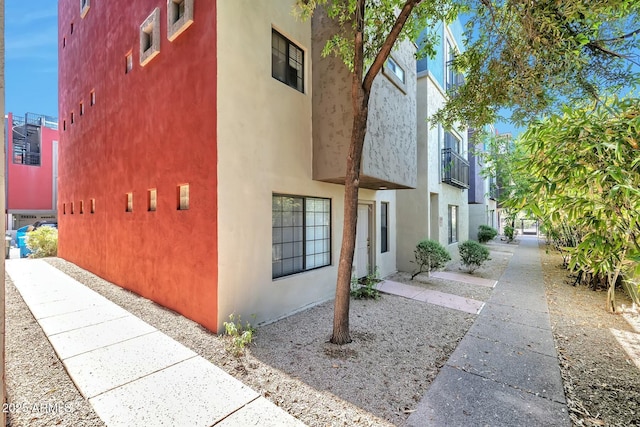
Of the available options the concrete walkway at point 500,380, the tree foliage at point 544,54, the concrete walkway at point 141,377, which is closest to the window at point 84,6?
the concrete walkway at point 141,377

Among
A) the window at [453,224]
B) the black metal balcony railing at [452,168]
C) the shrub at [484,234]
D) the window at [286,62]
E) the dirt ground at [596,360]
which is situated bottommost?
the dirt ground at [596,360]

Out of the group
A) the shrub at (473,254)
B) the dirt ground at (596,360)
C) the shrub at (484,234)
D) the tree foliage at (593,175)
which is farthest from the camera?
the shrub at (484,234)

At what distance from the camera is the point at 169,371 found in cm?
353

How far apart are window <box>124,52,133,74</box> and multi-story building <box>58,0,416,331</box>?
0.06m

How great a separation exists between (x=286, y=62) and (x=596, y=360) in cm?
747

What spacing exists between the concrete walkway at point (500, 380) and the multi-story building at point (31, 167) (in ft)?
117

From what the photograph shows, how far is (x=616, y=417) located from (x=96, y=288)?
992 centimetres

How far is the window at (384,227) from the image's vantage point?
9297 millimetres

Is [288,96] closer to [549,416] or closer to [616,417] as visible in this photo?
[549,416]

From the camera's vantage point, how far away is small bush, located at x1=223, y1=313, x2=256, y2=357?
4.08 m

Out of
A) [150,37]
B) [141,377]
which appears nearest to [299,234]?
[141,377]

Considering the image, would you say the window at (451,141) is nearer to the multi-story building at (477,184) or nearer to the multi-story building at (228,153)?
A: the multi-story building at (477,184)

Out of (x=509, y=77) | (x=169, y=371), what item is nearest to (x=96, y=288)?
(x=169, y=371)

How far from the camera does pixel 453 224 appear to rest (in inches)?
525
